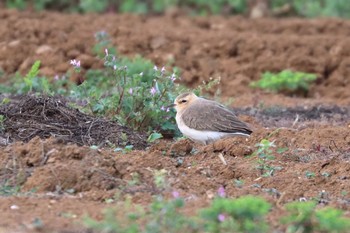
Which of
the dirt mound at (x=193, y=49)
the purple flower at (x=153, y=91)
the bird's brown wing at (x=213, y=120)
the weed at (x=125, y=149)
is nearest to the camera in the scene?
the weed at (x=125, y=149)

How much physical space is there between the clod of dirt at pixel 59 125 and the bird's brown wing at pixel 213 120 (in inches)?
24.6

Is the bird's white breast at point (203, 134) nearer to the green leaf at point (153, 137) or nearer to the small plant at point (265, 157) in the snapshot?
the green leaf at point (153, 137)

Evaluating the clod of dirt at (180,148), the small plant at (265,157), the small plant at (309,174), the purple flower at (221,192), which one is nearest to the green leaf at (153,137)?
the clod of dirt at (180,148)

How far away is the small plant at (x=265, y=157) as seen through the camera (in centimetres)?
865

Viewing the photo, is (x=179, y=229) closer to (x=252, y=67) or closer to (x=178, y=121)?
(x=178, y=121)

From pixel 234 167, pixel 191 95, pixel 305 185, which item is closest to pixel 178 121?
pixel 191 95

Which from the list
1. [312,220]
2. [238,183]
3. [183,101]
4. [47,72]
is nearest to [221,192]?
[312,220]

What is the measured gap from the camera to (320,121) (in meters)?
12.3

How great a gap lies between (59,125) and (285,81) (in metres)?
5.67

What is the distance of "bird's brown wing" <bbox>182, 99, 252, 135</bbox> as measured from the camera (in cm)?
1022

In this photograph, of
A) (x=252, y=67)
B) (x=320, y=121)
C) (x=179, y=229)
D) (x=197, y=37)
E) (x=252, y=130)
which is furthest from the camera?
(x=197, y=37)

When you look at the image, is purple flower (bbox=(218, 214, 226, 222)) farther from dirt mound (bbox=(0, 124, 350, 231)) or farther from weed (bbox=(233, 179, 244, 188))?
weed (bbox=(233, 179, 244, 188))

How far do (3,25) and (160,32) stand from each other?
2.63 m

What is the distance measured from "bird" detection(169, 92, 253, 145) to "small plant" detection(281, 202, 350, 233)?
3666mm
